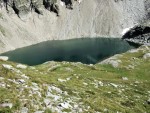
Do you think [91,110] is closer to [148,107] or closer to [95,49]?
[148,107]

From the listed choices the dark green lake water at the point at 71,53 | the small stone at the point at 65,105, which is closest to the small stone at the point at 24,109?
the small stone at the point at 65,105

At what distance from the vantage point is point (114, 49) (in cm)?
17925

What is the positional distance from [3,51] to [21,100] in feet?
576

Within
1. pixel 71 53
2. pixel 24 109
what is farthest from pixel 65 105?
pixel 71 53

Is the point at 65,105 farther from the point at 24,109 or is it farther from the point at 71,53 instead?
the point at 71,53

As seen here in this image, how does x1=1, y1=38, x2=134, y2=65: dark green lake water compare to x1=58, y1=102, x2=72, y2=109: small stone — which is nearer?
x1=58, y1=102, x2=72, y2=109: small stone

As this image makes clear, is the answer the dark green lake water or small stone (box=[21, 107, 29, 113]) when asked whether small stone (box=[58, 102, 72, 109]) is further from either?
the dark green lake water

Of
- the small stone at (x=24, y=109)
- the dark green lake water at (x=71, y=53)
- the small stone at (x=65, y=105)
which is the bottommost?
the dark green lake water at (x=71, y=53)

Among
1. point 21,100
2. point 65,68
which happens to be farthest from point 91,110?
point 65,68

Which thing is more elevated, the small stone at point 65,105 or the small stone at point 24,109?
the small stone at point 24,109

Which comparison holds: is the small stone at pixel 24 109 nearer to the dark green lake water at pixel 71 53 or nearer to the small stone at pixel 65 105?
the small stone at pixel 65 105

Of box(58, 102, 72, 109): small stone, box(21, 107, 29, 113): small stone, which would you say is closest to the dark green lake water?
box(58, 102, 72, 109): small stone

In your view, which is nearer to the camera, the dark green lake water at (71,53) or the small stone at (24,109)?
the small stone at (24,109)

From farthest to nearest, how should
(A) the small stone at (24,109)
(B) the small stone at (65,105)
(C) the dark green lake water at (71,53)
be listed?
(C) the dark green lake water at (71,53)
(B) the small stone at (65,105)
(A) the small stone at (24,109)
